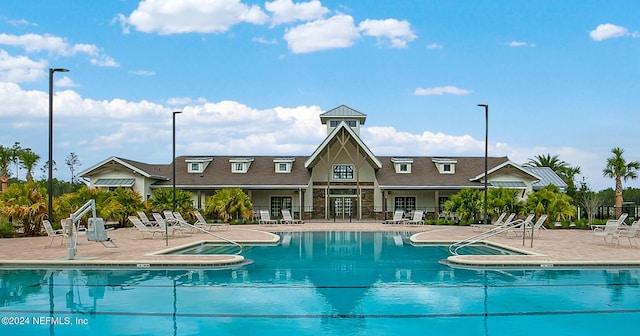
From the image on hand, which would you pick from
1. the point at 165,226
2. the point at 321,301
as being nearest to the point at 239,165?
the point at 165,226

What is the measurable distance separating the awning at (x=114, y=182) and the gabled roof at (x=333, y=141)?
35.8ft

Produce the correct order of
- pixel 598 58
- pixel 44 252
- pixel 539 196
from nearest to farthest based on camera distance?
pixel 44 252, pixel 598 58, pixel 539 196

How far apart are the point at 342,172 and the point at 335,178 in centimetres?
64

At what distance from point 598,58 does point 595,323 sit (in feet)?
51.7

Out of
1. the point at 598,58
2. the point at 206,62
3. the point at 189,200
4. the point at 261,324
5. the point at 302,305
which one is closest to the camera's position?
the point at 261,324

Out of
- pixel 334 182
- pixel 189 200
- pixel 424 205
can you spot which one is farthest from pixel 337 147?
pixel 189 200

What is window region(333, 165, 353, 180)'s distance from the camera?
38188 mm

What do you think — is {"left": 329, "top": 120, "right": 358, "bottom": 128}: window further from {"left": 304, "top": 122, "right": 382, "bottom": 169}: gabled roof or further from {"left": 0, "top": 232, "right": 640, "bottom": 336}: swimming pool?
{"left": 0, "top": 232, "right": 640, "bottom": 336}: swimming pool

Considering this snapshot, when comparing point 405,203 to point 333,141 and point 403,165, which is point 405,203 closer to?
point 403,165

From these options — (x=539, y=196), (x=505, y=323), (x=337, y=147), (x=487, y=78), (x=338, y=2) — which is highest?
(x=338, y=2)

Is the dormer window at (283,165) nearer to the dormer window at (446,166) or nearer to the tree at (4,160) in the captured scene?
the dormer window at (446,166)

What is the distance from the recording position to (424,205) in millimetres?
37531

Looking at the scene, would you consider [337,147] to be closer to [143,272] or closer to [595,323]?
[143,272]

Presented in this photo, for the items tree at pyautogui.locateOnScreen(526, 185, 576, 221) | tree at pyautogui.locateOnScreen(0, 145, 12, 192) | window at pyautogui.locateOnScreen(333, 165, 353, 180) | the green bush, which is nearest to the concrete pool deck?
the green bush
